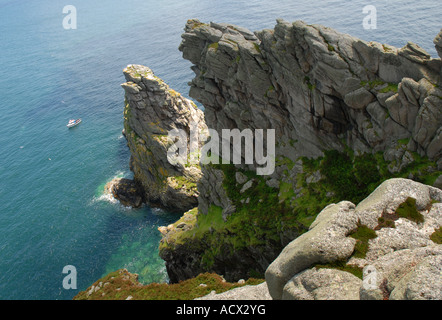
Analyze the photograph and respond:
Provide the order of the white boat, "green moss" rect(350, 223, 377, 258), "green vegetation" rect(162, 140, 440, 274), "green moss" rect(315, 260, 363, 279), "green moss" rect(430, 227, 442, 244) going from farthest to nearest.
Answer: the white boat
"green vegetation" rect(162, 140, 440, 274)
"green moss" rect(350, 223, 377, 258)
"green moss" rect(430, 227, 442, 244)
"green moss" rect(315, 260, 363, 279)

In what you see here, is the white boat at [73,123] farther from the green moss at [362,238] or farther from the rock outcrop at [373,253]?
the green moss at [362,238]

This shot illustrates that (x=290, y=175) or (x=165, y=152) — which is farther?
(x=165, y=152)

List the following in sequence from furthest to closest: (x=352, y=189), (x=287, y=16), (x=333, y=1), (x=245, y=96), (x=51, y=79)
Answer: (x=51, y=79) → (x=333, y=1) → (x=287, y=16) → (x=245, y=96) → (x=352, y=189)

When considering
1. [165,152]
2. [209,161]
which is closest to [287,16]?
[165,152]

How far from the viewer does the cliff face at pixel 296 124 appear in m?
34.8

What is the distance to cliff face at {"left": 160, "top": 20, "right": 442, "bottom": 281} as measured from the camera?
34.8 meters

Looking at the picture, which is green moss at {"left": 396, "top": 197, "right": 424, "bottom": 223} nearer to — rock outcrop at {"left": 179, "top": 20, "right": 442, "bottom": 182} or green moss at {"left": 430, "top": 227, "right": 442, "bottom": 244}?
green moss at {"left": 430, "top": 227, "right": 442, "bottom": 244}

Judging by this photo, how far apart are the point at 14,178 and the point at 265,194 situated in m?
80.2

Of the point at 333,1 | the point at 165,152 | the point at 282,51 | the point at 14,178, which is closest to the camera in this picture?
the point at 282,51

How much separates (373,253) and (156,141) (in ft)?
209

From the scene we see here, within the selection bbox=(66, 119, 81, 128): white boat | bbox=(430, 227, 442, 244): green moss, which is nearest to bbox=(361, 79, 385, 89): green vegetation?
bbox=(430, 227, 442, 244): green moss

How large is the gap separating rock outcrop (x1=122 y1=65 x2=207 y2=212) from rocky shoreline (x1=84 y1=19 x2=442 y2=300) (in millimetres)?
10439

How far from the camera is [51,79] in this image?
160 meters

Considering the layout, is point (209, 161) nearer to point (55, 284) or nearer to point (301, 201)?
point (301, 201)
